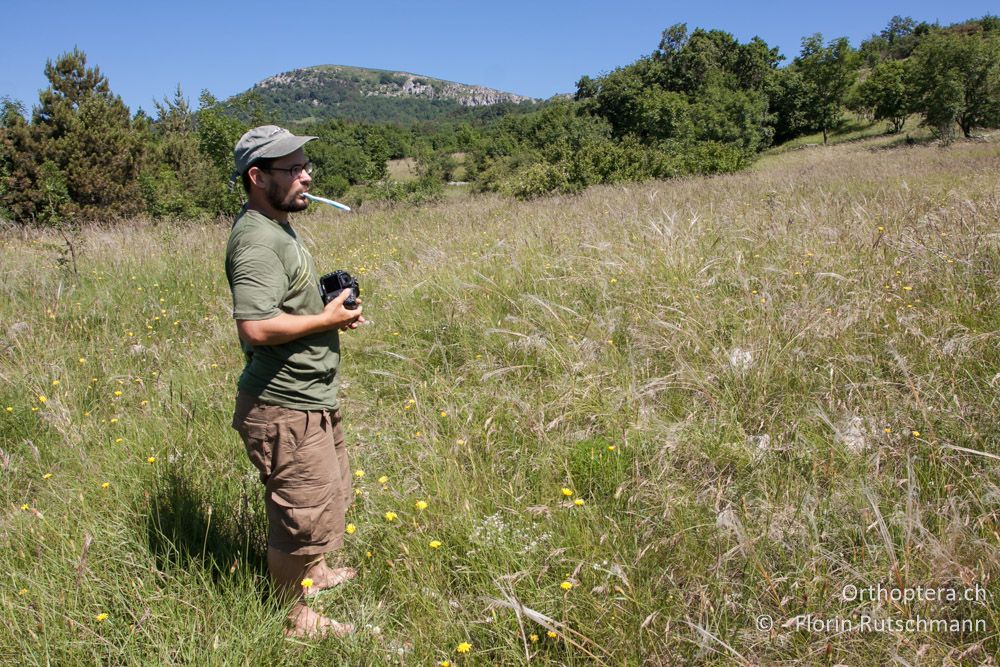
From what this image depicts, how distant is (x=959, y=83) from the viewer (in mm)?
36125

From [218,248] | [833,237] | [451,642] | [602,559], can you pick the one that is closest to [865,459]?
[602,559]

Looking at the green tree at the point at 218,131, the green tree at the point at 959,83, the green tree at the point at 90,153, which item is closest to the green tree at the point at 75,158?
the green tree at the point at 90,153

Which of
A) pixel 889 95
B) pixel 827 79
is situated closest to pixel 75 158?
pixel 889 95

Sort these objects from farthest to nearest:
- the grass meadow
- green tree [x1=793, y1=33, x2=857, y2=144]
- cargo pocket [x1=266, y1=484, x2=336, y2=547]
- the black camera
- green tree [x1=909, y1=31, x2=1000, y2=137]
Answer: green tree [x1=793, y1=33, x2=857, y2=144]
green tree [x1=909, y1=31, x2=1000, y2=137]
the black camera
cargo pocket [x1=266, y1=484, x2=336, y2=547]
the grass meadow

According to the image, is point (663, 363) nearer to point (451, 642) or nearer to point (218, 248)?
point (451, 642)

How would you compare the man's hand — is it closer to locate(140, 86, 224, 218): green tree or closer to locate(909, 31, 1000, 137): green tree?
locate(140, 86, 224, 218): green tree

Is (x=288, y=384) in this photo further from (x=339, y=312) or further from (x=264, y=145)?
(x=264, y=145)

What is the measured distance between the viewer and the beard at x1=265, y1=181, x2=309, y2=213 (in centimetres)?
223

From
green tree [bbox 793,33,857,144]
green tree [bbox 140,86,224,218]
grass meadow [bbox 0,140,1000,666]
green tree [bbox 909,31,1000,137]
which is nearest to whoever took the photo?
grass meadow [bbox 0,140,1000,666]

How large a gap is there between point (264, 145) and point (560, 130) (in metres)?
55.0

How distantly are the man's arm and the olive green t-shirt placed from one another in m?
0.03

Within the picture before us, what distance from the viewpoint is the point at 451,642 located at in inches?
79.9

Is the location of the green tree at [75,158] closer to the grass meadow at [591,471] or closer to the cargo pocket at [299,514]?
the grass meadow at [591,471]

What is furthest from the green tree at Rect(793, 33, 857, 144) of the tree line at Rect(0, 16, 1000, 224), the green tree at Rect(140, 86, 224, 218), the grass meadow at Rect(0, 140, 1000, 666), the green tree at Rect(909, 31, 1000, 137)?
the grass meadow at Rect(0, 140, 1000, 666)
